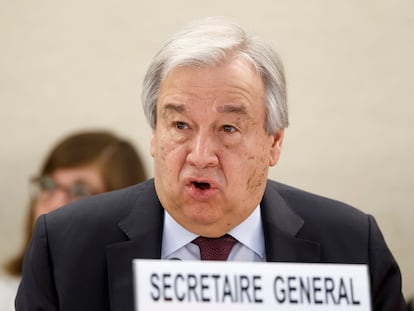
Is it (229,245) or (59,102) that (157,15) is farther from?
(229,245)

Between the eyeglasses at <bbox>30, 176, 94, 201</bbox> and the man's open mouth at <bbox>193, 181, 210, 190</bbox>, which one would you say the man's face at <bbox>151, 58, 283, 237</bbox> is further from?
the eyeglasses at <bbox>30, 176, 94, 201</bbox>

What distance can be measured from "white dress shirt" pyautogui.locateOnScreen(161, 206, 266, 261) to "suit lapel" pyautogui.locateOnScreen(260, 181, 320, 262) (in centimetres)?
2

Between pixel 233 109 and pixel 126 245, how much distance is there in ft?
1.36

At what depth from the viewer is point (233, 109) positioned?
2.13 m

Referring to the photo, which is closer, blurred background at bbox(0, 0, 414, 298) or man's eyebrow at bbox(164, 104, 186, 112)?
man's eyebrow at bbox(164, 104, 186, 112)

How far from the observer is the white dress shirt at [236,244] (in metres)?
2.26

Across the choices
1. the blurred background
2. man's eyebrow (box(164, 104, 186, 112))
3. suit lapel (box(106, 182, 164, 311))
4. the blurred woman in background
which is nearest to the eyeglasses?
the blurred woman in background

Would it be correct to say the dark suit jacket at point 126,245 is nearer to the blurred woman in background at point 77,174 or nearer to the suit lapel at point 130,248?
the suit lapel at point 130,248

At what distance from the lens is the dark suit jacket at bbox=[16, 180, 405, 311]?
224cm

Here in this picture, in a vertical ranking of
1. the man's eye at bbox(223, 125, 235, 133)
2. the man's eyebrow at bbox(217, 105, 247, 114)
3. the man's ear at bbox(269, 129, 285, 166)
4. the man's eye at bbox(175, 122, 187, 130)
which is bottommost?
the man's ear at bbox(269, 129, 285, 166)

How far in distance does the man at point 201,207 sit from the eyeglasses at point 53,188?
1.40 metres

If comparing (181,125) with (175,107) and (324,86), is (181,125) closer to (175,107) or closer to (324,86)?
(175,107)

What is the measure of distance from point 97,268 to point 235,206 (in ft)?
1.17

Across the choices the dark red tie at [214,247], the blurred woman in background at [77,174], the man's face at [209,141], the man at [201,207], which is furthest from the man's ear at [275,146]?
the blurred woman in background at [77,174]
